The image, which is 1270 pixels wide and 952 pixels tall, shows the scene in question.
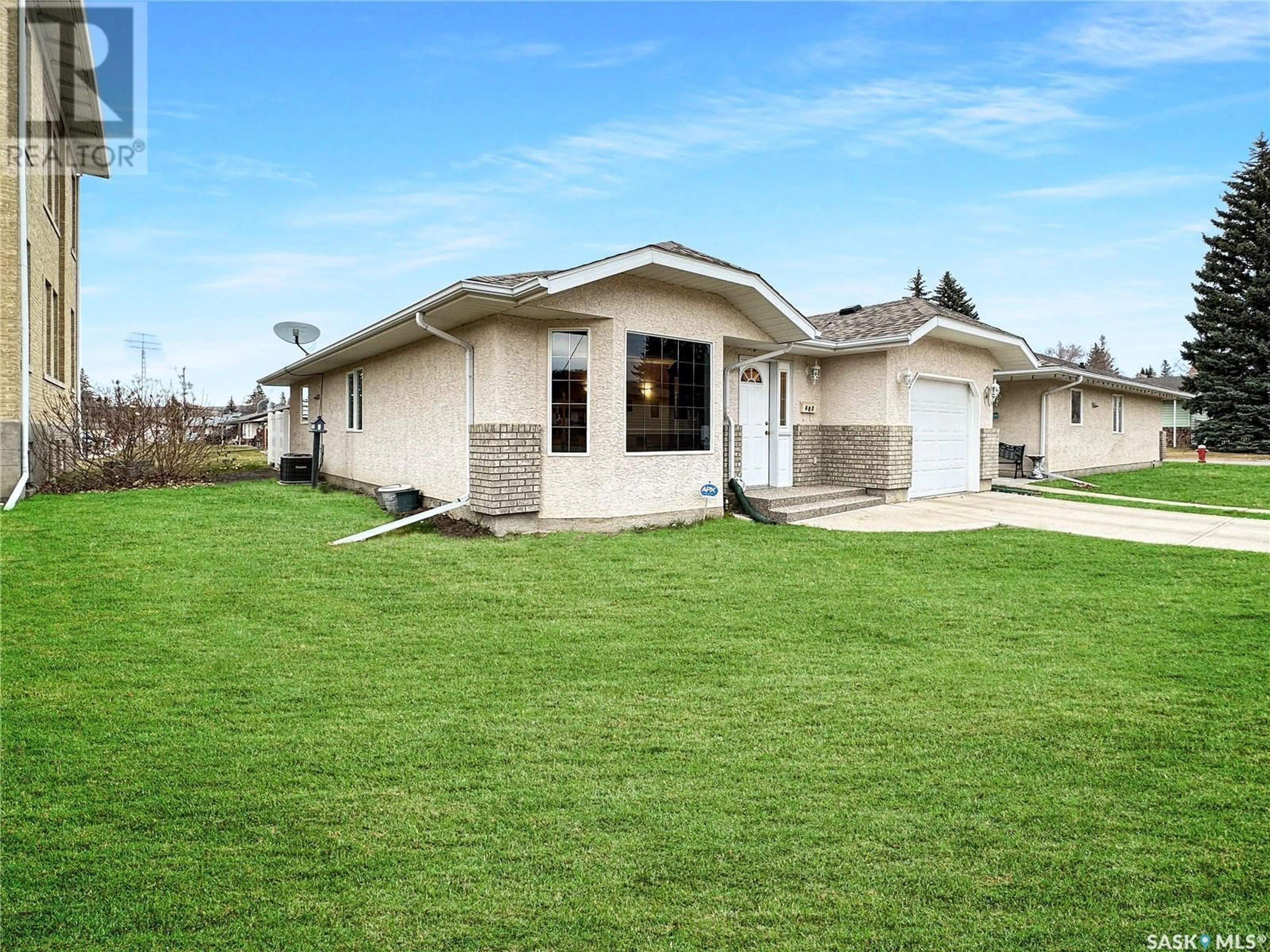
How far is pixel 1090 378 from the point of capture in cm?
1838

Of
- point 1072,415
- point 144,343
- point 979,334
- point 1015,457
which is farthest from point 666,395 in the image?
point 144,343

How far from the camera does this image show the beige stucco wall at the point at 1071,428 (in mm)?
18578

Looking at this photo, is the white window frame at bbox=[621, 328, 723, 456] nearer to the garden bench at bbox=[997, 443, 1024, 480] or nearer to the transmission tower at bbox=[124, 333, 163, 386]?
the garden bench at bbox=[997, 443, 1024, 480]

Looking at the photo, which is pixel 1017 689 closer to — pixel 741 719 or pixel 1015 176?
pixel 741 719

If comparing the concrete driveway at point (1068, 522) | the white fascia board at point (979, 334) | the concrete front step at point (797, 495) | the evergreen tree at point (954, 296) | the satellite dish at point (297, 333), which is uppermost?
the evergreen tree at point (954, 296)

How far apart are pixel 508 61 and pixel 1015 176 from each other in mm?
11222

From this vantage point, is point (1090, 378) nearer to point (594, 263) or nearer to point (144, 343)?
point (594, 263)

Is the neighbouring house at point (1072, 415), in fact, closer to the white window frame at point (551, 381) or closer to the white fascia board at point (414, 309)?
the white window frame at point (551, 381)

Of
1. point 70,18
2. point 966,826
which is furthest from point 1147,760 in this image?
point 70,18

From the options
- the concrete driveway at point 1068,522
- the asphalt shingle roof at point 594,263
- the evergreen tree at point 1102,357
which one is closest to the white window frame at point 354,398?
the asphalt shingle roof at point 594,263

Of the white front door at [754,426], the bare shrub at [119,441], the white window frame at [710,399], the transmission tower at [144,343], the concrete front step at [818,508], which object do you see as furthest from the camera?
the transmission tower at [144,343]

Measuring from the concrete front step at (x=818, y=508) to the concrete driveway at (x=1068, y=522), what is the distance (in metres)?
0.11

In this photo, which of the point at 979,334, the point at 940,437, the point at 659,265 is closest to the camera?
the point at 659,265

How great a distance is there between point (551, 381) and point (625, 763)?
6.56 m
